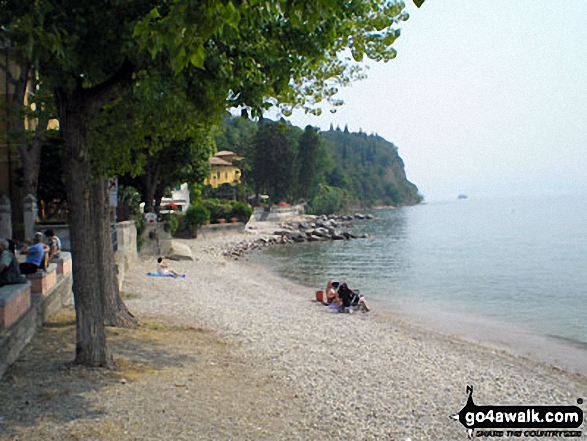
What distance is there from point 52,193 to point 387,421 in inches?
858

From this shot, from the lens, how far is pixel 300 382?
8.31 meters

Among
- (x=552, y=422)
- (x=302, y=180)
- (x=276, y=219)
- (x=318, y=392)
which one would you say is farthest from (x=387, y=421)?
(x=302, y=180)

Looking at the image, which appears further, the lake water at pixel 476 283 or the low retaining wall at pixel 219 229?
the low retaining wall at pixel 219 229

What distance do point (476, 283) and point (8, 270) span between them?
81.5 feet

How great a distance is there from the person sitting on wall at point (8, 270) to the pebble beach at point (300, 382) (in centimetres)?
250

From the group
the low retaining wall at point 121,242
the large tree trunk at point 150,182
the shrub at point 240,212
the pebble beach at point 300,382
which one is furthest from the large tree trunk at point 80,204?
the shrub at point 240,212

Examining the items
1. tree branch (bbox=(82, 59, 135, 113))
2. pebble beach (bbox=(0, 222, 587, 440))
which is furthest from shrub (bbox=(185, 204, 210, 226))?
tree branch (bbox=(82, 59, 135, 113))

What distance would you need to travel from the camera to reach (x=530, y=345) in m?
16.0

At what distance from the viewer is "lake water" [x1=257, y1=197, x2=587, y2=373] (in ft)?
58.2

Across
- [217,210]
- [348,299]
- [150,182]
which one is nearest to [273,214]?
[217,210]

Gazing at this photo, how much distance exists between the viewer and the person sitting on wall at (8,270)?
8.70 metres

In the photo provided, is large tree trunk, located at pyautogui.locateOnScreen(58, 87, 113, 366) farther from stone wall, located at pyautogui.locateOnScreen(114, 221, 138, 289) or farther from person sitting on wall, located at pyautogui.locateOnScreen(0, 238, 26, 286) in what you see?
stone wall, located at pyautogui.locateOnScreen(114, 221, 138, 289)

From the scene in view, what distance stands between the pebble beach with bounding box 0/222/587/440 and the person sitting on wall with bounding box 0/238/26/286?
250 cm

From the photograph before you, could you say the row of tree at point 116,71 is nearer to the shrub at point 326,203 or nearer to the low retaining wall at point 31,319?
the low retaining wall at point 31,319
